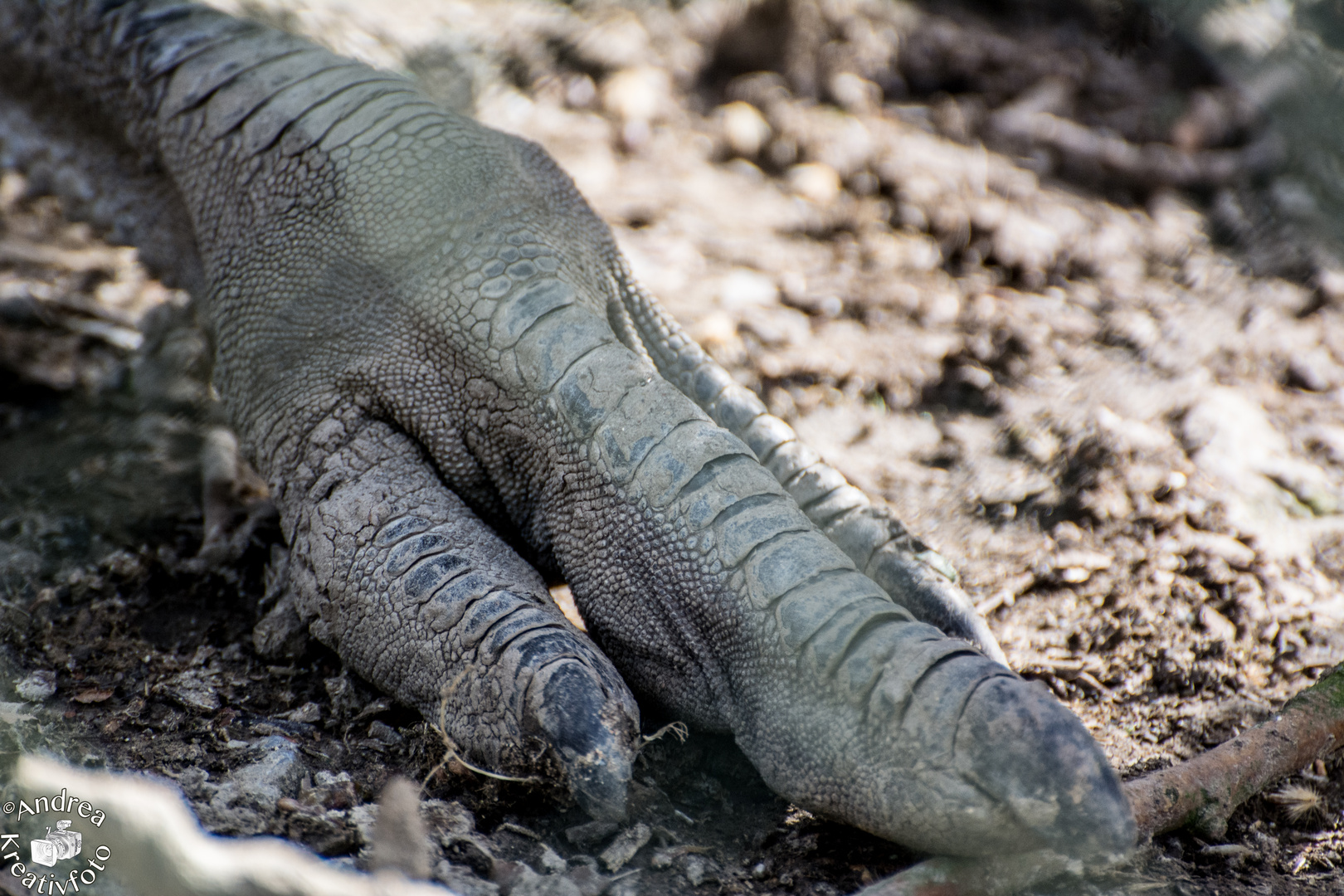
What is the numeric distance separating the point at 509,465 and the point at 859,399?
1.37 metres

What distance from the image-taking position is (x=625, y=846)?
1545mm

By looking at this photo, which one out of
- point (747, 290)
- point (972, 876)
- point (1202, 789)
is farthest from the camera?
point (747, 290)

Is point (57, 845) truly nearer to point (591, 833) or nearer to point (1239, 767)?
point (591, 833)

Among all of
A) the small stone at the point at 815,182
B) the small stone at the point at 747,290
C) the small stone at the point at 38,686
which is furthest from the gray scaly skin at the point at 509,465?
the small stone at the point at 815,182

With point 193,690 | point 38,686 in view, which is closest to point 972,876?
point 193,690

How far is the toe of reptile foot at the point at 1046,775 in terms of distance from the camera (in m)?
1.33

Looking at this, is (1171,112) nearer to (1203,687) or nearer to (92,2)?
(1203,687)

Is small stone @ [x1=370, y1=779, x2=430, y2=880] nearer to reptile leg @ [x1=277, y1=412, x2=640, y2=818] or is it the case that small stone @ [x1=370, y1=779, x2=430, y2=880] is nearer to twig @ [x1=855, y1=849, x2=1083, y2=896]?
reptile leg @ [x1=277, y1=412, x2=640, y2=818]

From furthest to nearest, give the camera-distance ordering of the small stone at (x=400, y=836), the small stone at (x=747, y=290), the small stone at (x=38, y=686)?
the small stone at (x=747, y=290), the small stone at (x=38, y=686), the small stone at (x=400, y=836)

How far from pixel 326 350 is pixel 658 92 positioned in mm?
2684

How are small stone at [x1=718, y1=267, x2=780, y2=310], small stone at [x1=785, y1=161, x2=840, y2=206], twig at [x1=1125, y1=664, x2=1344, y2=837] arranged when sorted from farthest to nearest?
small stone at [x1=785, y1=161, x2=840, y2=206], small stone at [x1=718, y1=267, x2=780, y2=310], twig at [x1=1125, y1=664, x2=1344, y2=837]

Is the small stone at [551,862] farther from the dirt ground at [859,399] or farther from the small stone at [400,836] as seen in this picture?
the small stone at [400,836]

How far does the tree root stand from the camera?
1.42 m

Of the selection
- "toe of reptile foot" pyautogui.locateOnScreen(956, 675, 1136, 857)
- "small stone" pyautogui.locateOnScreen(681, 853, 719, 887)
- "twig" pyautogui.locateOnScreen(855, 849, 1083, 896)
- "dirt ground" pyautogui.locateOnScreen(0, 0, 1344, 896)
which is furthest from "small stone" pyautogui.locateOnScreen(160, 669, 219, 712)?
"toe of reptile foot" pyautogui.locateOnScreen(956, 675, 1136, 857)
